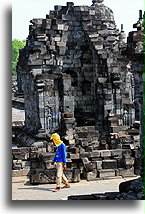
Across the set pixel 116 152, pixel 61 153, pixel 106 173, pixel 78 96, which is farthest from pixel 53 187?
pixel 78 96

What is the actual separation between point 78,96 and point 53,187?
22.9 feet

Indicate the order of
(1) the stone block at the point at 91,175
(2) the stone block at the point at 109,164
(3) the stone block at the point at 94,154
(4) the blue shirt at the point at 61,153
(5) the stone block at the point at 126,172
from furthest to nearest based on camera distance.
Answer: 1. (3) the stone block at the point at 94,154
2. (2) the stone block at the point at 109,164
3. (5) the stone block at the point at 126,172
4. (1) the stone block at the point at 91,175
5. (4) the blue shirt at the point at 61,153

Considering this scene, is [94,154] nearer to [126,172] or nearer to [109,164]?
[109,164]

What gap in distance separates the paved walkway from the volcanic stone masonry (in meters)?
0.78

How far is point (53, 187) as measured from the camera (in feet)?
42.1

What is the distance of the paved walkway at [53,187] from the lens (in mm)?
11933

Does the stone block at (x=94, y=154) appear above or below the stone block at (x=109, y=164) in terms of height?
above

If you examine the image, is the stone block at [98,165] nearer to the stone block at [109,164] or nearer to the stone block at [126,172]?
the stone block at [109,164]

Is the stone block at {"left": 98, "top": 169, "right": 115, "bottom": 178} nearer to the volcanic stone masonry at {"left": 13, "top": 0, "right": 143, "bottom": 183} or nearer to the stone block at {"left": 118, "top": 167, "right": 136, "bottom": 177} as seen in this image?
the volcanic stone masonry at {"left": 13, "top": 0, "right": 143, "bottom": 183}

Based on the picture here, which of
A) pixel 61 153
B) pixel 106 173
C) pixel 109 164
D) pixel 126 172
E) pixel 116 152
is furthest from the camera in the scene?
pixel 116 152

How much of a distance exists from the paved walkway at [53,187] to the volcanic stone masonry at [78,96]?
78 centimetres

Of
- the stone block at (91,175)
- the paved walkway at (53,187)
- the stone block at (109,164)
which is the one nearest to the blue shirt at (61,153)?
the paved walkway at (53,187)

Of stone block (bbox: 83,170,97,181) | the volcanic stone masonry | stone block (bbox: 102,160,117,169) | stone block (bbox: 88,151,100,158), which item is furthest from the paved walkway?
stone block (bbox: 88,151,100,158)

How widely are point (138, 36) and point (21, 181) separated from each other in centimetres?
564
